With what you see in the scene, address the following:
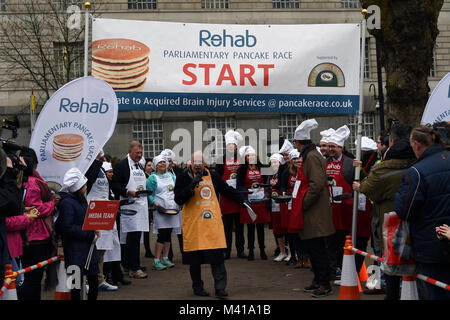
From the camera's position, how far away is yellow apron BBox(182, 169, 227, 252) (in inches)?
354

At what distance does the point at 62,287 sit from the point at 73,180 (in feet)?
3.88

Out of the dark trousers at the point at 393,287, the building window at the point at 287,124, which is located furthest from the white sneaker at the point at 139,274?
the building window at the point at 287,124

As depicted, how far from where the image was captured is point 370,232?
952 cm

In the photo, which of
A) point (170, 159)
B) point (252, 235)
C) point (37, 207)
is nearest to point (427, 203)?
point (37, 207)

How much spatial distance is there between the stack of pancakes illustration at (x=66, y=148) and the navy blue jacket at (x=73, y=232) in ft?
1.47

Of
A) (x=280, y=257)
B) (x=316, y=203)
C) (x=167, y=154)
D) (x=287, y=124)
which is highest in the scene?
(x=287, y=124)

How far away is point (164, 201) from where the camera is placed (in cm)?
1184

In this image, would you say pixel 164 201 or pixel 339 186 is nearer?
pixel 339 186

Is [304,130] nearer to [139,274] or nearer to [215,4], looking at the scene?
[139,274]

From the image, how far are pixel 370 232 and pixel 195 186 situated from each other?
106 inches

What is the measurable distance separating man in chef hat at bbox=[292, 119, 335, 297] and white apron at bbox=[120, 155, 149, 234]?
280 centimetres

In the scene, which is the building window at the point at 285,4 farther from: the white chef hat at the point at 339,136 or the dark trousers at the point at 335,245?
the dark trousers at the point at 335,245

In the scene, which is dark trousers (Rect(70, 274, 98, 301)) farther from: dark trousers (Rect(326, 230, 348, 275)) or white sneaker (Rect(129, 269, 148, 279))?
dark trousers (Rect(326, 230, 348, 275))

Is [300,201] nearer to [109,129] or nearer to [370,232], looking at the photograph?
[370,232]
